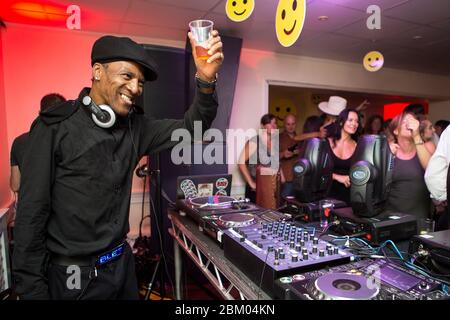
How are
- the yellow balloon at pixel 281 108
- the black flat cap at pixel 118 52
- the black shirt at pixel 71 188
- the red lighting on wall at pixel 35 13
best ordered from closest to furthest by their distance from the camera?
the black shirt at pixel 71 188 → the black flat cap at pixel 118 52 → the red lighting on wall at pixel 35 13 → the yellow balloon at pixel 281 108

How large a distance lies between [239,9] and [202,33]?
2.37 ft

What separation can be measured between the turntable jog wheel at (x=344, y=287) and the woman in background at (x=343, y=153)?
5.76 ft

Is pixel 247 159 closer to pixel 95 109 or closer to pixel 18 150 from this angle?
pixel 18 150

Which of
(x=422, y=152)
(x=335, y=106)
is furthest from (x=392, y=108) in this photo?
(x=422, y=152)

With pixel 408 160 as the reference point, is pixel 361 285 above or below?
below

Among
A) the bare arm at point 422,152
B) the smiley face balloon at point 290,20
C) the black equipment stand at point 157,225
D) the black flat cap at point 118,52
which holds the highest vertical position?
the smiley face balloon at point 290,20

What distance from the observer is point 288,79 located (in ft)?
13.7

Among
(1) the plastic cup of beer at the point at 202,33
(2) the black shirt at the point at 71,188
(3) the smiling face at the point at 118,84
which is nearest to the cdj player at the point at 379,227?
(2) the black shirt at the point at 71,188

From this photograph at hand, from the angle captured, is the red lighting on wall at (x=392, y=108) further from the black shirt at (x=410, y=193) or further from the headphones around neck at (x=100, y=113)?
the headphones around neck at (x=100, y=113)

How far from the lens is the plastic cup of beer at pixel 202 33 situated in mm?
1072

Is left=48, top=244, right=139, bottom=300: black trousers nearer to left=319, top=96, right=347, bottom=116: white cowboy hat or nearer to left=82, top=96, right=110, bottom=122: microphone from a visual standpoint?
left=82, top=96, right=110, bottom=122: microphone

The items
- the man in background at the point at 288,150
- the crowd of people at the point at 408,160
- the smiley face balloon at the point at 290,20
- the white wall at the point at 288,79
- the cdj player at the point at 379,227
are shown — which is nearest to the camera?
the cdj player at the point at 379,227
